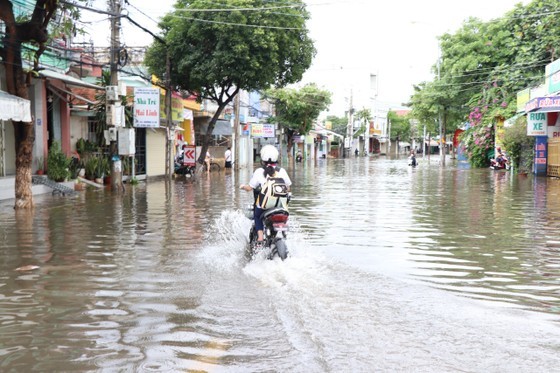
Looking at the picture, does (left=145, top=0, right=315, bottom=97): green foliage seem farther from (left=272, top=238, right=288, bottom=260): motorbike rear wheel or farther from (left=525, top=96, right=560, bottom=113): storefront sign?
(left=272, top=238, right=288, bottom=260): motorbike rear wheel

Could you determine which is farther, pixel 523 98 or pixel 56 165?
pixel 523 98

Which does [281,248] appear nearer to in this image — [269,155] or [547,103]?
[269,155]

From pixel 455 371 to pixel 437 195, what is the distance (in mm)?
15511

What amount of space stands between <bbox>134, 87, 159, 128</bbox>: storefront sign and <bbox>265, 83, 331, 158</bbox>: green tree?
34.6 metres

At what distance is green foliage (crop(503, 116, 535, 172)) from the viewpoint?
3213 centimetres

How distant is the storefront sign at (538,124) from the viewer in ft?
96.9

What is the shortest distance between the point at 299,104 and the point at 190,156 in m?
29.7

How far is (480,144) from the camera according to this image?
42.5 m

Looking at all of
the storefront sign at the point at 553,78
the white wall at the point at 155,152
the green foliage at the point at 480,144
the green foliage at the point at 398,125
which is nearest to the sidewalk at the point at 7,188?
the white wall at the point at 155,152

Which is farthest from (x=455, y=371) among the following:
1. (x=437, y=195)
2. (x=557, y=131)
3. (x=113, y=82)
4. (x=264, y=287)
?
(x=557, y=131)

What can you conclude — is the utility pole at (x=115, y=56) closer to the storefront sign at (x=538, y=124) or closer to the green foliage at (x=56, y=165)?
the green foliage at (x=56, y=165)

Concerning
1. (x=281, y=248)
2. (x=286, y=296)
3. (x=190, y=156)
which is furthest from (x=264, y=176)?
(x=190, y=156)

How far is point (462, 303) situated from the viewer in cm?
603

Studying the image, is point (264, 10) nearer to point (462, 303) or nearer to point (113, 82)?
point (113, 82)
